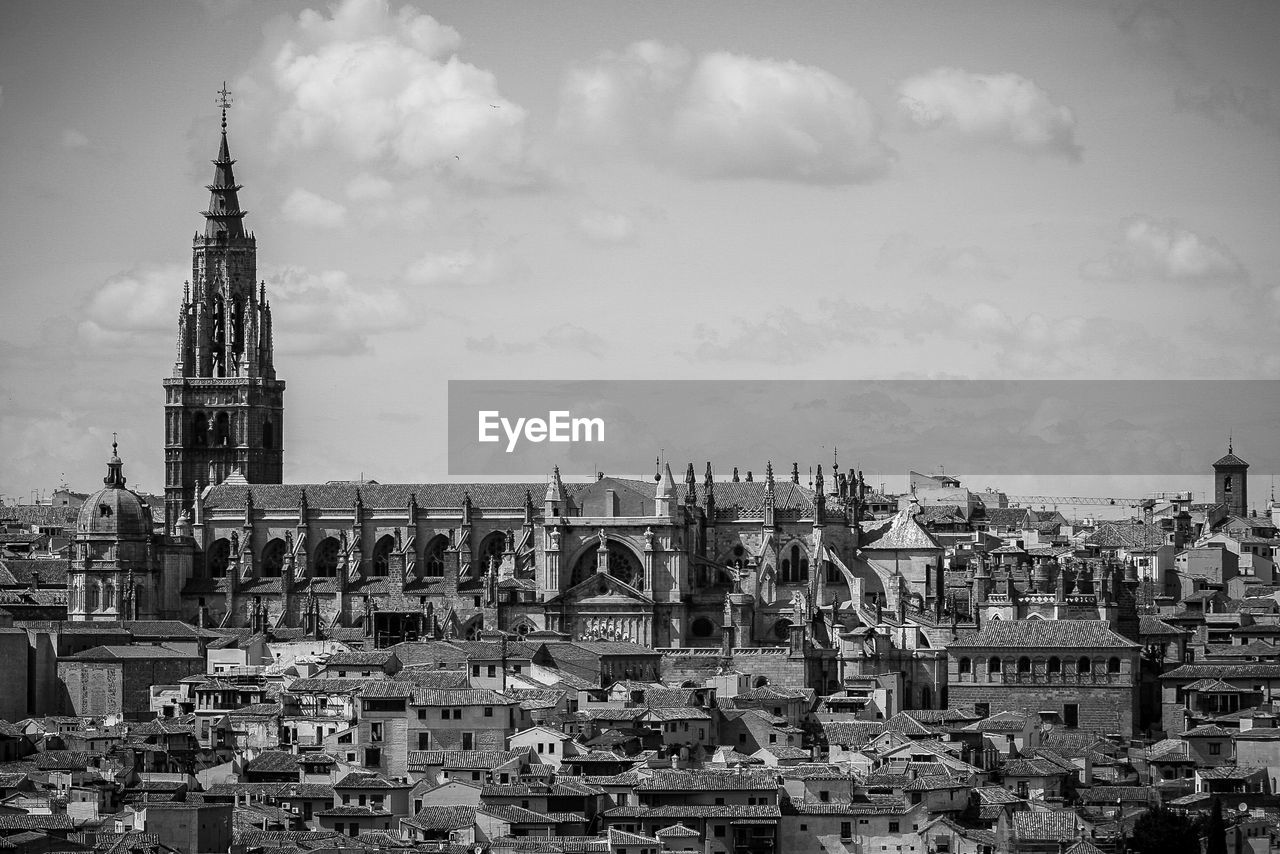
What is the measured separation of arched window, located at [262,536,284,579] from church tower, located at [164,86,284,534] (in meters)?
10.4

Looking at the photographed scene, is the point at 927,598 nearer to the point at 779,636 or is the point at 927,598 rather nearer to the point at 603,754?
the point at 779,636

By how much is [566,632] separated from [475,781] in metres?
38.4

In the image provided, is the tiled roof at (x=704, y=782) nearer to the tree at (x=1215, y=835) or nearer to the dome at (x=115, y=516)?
the tree at (x=1215, y=835)

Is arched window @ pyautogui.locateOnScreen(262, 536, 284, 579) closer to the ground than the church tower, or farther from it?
closer to the ground

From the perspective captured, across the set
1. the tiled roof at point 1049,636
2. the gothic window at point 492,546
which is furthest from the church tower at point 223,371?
the tiled roof at point 1049,636

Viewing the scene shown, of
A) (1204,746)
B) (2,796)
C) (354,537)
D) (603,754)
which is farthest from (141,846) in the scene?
(354,537)

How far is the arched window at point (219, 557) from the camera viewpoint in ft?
463

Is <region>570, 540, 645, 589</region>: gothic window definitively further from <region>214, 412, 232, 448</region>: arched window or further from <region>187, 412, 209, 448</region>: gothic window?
<region>187, 412, 209, 448</region>: gothic window

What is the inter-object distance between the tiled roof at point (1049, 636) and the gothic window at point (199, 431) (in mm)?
50051

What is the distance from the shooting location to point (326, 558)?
140 meters

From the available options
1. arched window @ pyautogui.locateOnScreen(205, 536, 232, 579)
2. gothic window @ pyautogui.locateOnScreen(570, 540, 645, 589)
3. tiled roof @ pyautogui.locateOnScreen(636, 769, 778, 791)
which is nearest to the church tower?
arched window @ pyautogui.locateOnScreen(205, 536, 232, 579)

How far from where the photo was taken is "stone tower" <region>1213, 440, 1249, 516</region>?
178 m

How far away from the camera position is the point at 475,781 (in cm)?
8650

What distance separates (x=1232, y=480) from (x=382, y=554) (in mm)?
56826
